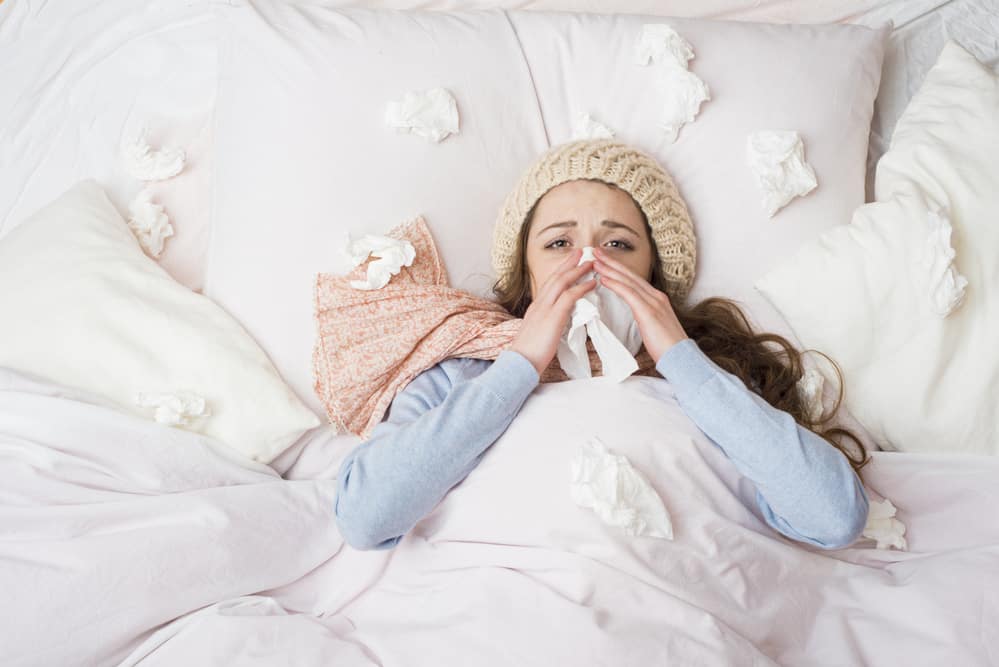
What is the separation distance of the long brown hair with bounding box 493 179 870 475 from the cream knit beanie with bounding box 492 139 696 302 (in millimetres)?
21

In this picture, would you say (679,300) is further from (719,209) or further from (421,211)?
(421,211)

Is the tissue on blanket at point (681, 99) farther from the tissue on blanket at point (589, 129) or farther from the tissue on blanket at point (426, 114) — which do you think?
the tissue on blanket at point (426, 114)

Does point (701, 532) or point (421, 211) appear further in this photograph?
point (421, 211)

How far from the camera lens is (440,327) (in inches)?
59.2

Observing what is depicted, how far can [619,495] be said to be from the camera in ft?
3.89

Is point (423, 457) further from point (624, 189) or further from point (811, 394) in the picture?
point (811, 394)

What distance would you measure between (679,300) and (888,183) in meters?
0.49

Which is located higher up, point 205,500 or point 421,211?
point 421,211

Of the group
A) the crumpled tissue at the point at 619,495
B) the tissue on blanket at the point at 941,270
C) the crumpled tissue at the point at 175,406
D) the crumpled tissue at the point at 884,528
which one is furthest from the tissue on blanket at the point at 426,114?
the crumpled tissue at the point at 884,528

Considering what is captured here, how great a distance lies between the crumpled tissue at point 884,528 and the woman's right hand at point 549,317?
0.63m

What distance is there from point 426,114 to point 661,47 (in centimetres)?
54

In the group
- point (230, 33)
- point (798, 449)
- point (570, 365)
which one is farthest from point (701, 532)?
point (230, 33)

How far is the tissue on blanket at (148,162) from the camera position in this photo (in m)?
1.77

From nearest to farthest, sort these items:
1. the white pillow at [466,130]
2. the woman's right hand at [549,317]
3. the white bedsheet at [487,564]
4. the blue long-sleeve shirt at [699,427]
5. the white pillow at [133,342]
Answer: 1. the white bedsheet at [487,564]
2. the blue long-sleeve shirt at [699,427]
3. the woman's right hand at [549,317]
4. the white pillow at [133,342]
5. the white pillow at [466,130]
